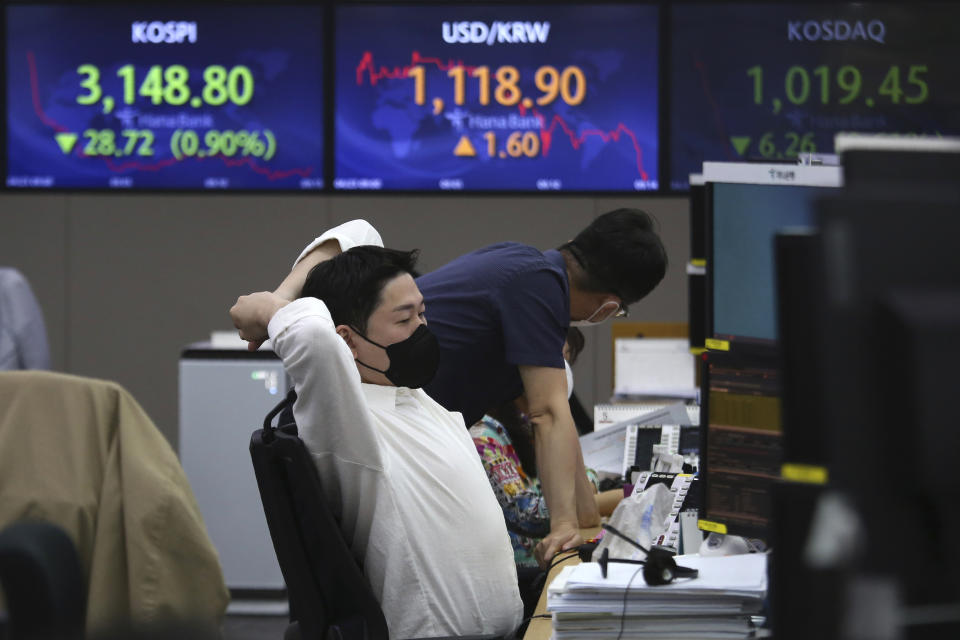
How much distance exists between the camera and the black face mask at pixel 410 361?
178 cm

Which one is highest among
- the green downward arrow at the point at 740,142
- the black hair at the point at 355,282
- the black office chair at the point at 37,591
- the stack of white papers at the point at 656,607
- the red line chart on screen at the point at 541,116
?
the red line chart on screen at the point at 541,116

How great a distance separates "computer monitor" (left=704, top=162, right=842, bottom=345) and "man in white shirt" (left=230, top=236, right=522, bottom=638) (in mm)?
449

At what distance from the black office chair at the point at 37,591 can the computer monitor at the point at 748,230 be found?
0.92m

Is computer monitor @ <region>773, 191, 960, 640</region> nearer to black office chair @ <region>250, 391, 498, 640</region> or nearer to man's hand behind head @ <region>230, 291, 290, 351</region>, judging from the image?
black office chair @ <region>250, 391, 498, 640</region>

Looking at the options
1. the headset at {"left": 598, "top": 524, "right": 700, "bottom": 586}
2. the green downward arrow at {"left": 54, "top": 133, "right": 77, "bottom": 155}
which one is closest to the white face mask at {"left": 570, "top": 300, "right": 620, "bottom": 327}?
the headset at {"left": 598, "top": 524, "right": 700, "bottom": 586}

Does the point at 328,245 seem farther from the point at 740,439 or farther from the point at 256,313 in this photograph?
the point at 740,439

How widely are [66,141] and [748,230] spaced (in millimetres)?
3639

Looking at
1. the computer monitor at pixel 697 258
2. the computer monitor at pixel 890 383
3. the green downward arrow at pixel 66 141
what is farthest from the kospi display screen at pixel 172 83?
the computer monitor at pixel 890 383

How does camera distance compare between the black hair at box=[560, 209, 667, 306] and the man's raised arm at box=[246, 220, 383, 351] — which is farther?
the black hair at box=[560, 209, 667, 306]

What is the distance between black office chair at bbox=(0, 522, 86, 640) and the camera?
2.74ft

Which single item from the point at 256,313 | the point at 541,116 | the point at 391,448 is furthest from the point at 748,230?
the point at 541,116

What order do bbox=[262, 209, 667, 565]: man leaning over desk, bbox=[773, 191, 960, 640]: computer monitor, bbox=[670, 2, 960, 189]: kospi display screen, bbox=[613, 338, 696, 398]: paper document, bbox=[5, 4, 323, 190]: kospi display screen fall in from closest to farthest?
bbox=[773, 191, 960, 640]: computer monitor < bbox=[262, 209, 667, 565]: man leaning over desk < bbox=[613, 338, 696, 398]: paper document < bbox=[670, 2, 960, 189]: kospi display screen < bbox=[5, 4, 323, 190]: kospi display screen

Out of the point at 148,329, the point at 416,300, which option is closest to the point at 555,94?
the point at 148,329

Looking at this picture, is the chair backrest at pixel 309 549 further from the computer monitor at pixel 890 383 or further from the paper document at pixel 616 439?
the paper document at pixel 616 439
